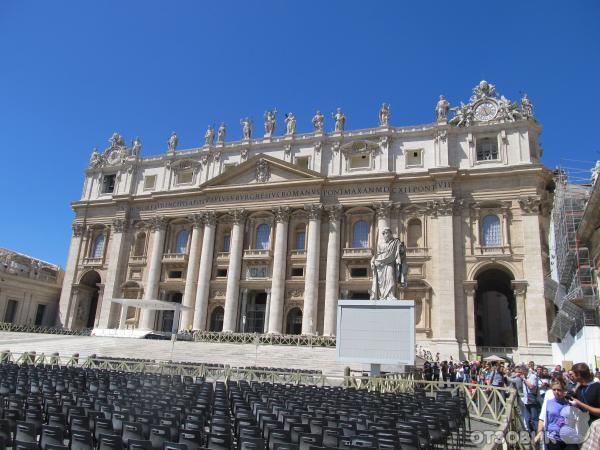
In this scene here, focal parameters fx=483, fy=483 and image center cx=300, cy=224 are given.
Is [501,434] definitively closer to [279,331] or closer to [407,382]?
[407,382]

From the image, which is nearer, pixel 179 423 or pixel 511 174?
pixel 179 423

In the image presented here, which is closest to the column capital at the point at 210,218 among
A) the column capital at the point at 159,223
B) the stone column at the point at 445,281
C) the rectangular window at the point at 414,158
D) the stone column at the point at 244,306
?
the column capital at the point at 159,223

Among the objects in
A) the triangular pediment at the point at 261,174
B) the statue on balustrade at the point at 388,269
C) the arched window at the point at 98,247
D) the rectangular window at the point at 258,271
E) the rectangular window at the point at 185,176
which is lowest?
the statue on balustrade at the point at 388,269

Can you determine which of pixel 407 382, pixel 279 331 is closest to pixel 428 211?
pixel 279 331

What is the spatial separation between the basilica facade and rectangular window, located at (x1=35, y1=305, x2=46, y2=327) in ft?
19.7

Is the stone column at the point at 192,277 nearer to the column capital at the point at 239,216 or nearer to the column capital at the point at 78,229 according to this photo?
the column capital at the point at 239,216

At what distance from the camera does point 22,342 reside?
37750mm

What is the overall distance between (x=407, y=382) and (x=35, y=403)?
1286cm

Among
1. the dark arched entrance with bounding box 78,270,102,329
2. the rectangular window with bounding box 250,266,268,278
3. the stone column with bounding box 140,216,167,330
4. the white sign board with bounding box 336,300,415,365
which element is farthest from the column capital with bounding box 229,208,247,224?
the white sign board with bounding box 336,300,415,365

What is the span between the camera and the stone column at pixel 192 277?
44156mm

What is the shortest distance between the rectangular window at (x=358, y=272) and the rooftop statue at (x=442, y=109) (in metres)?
14.7

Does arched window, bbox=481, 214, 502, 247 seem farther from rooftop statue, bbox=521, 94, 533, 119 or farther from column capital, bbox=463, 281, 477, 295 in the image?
rooftop statue, bbox=521, 94, 533, 119

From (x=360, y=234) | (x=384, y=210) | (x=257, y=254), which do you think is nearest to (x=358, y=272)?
(x=360, y=234)

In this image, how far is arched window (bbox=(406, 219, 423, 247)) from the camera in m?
40.6
